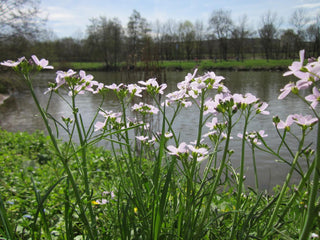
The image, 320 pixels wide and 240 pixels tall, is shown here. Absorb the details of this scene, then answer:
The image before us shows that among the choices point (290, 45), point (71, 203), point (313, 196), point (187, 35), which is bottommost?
point (71, 203)

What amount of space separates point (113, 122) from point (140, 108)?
21 centimetres

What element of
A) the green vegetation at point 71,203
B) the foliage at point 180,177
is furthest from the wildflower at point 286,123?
the green vegetation at point 71,203

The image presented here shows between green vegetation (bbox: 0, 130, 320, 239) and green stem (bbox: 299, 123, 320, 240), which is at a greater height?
green stem (bbox: 299, 123, 320, 240)

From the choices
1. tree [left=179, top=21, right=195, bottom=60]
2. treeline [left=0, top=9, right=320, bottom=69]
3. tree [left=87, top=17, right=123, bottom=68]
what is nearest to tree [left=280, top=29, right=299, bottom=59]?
treeline [left=0, top=9, right=320, bottom=69]

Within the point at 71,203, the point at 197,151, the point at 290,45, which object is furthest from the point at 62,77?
the point at 290,45

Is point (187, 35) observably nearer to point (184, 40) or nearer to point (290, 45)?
point (184, 40)

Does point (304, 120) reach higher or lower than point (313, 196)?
higher

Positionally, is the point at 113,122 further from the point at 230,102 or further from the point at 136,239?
the point at 230,102

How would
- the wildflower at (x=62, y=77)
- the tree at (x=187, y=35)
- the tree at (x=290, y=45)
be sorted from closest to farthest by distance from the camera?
the wildflower at (x=62, y=77)
the tree at (x=290, y=45)
the tree at (x=187, y=35)

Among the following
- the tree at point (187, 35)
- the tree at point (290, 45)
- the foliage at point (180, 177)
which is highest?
the tree at point (187, 35)

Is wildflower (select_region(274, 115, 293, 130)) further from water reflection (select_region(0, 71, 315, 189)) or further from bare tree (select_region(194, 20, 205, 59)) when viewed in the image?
bare tree (select_region(194, 20, 205, 59))

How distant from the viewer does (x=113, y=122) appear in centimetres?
140

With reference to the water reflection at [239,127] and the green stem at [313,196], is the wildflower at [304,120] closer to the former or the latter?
the green stem at [313,196]

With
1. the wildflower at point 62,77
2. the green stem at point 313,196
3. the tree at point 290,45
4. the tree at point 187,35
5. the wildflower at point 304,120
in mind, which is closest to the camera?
the green stem at point 313,196
